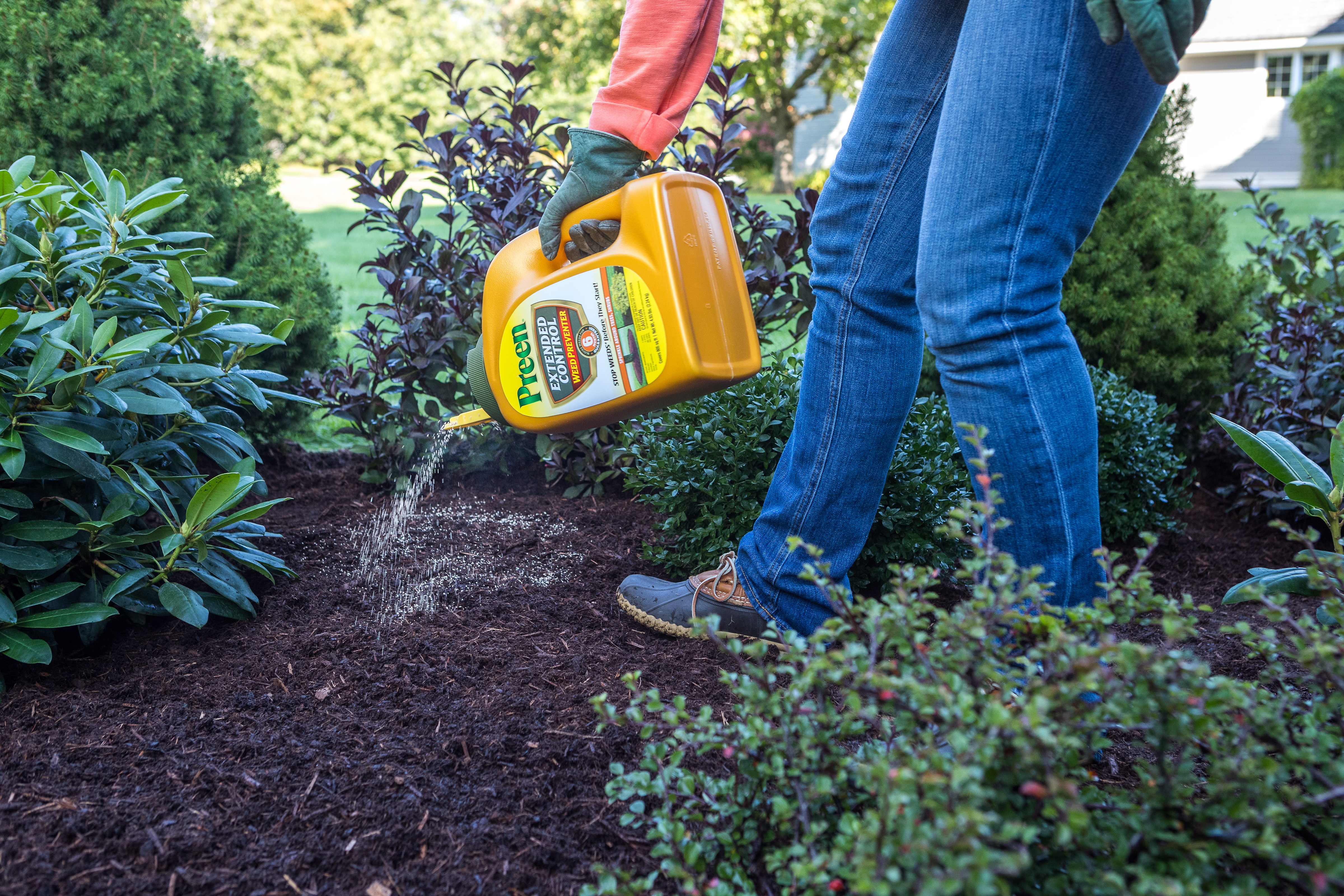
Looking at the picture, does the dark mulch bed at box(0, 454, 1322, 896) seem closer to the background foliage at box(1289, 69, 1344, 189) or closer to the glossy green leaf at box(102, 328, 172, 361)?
the glossy green leaf at box(102, 328, 172, 361)

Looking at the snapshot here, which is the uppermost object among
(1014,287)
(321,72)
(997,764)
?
(321,72)

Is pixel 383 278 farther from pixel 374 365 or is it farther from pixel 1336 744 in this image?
pixel 1336 744

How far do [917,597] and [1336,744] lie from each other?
440 mm

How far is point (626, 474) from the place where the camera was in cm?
247

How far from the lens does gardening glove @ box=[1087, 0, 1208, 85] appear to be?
1.05 m

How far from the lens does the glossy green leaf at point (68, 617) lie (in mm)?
1519

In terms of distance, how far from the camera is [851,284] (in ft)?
5.35

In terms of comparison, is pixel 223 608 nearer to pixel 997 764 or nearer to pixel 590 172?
pixel 590 172

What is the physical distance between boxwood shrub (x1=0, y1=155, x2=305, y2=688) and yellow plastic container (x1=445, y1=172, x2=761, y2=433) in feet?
1.72

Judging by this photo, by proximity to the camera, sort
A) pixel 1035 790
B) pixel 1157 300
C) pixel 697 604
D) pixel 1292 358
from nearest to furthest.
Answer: pixel 1035 790 → pixel 697 604 → pixel 1292 358 → pixel 1157 300

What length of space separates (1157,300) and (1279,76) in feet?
79.7

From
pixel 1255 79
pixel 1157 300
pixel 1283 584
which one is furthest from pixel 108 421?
pixel 1255 79

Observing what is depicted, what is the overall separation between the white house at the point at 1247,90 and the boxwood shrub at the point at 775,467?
15.1 metres

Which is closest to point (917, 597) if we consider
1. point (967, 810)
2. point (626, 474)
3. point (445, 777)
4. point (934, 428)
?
point (967, 810)
